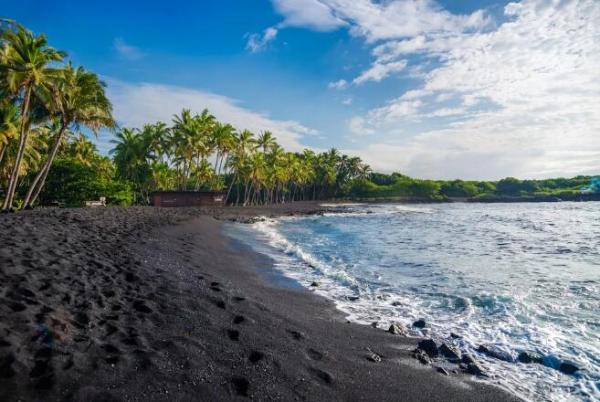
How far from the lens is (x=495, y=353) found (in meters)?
5.64

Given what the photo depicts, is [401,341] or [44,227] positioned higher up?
[44,227]

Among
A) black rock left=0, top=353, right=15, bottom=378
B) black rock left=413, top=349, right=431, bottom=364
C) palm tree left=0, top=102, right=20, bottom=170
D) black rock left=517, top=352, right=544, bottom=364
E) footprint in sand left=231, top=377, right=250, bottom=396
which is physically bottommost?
black rock left=517, top=352, right=544, bottom=364

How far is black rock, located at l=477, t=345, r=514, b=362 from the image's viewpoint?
5504 millimetres

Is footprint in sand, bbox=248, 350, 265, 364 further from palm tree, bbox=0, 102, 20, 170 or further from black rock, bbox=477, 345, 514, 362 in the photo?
palm tree, bbox=0, 102, 20, 170

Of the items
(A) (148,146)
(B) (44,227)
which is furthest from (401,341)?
(A) (148,146)

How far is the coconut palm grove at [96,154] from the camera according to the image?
2248 cm

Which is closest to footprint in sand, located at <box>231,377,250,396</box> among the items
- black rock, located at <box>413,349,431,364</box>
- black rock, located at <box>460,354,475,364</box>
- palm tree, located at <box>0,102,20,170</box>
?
black rock, located at <box>413,349,431,364</box>

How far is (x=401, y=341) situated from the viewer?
5895 mm

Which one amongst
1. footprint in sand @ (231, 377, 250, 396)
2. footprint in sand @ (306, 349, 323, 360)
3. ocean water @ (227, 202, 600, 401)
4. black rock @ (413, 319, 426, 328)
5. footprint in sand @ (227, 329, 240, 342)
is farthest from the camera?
black rock @ (413, 319, 426, 328)

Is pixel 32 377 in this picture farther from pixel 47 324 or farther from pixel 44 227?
pixel 44 227

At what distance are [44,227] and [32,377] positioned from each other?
1094 centimetres

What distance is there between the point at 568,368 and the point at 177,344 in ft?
18.9

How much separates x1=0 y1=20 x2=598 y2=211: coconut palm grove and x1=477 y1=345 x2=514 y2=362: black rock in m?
26.2

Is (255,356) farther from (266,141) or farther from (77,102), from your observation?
(266,141)
